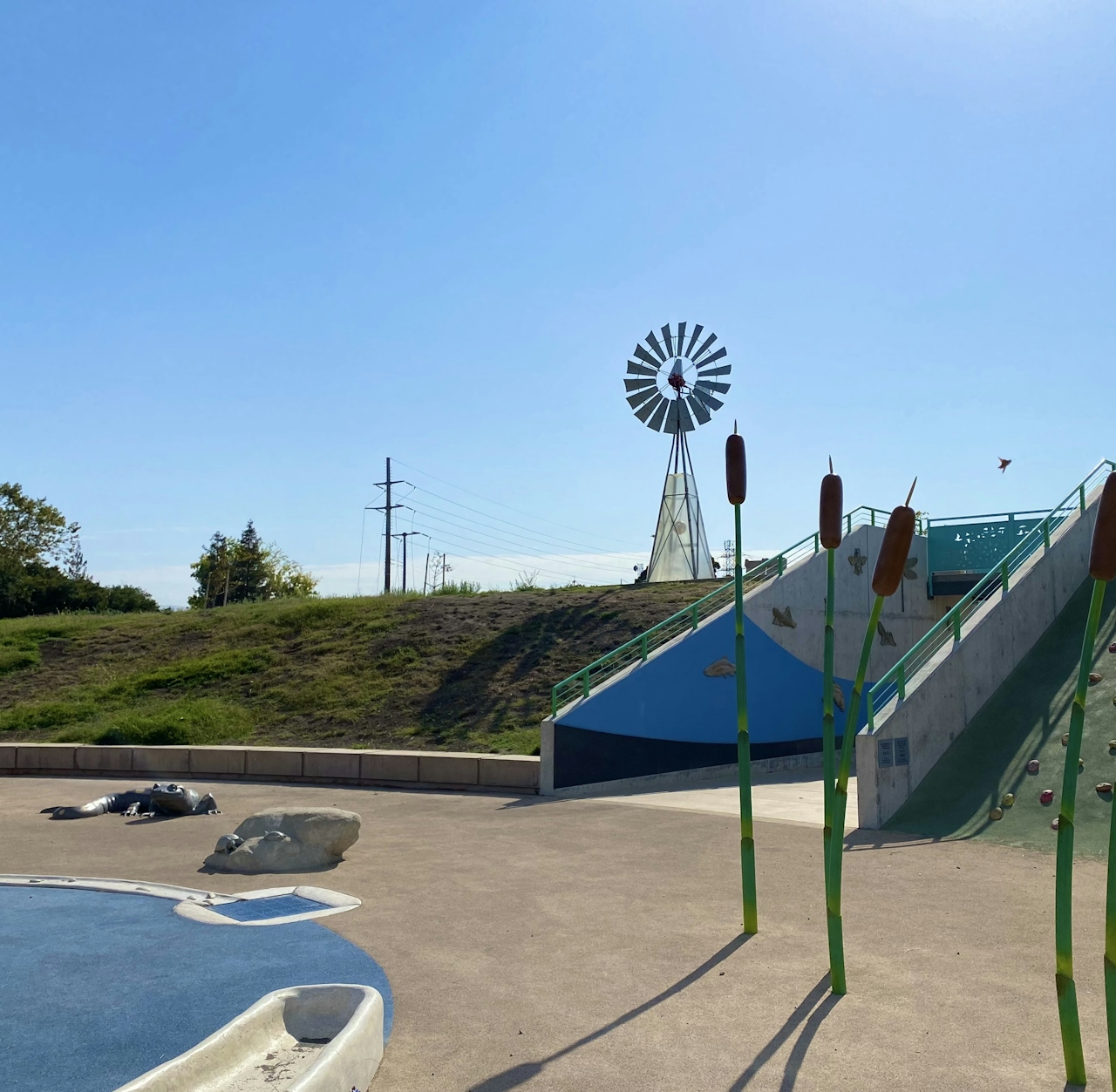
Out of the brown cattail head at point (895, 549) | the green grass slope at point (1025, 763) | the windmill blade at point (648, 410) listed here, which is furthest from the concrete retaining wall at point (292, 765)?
the windmill blade at point (648, 410)

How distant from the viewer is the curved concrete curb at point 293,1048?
4113 mm

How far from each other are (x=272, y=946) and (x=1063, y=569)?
1463 cm

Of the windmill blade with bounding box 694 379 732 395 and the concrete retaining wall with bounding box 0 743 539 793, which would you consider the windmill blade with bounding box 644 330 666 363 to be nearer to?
the windmill blade with bounding box 694 379 732 395

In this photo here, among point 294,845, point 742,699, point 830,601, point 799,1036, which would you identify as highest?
point 830,601

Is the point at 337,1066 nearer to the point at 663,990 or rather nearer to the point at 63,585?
the point at 663,990

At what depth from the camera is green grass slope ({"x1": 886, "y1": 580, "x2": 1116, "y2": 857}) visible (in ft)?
35.1

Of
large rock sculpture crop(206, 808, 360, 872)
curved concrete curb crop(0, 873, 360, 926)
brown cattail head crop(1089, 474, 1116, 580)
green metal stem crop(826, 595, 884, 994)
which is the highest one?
brown cattail head crop(1089, 474, 1116, 580)

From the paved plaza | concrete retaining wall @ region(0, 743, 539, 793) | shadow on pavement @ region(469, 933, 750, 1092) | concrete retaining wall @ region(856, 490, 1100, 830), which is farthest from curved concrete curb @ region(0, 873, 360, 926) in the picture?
concrete retaining wall @ region(0, 743, 539, 793)

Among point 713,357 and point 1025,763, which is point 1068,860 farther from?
point 713,357

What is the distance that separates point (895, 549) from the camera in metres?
5.07

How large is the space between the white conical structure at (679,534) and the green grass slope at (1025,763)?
48.4 feet

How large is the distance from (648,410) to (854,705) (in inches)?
980

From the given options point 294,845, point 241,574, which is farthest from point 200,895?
point 241,574

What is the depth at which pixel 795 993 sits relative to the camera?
591cm
